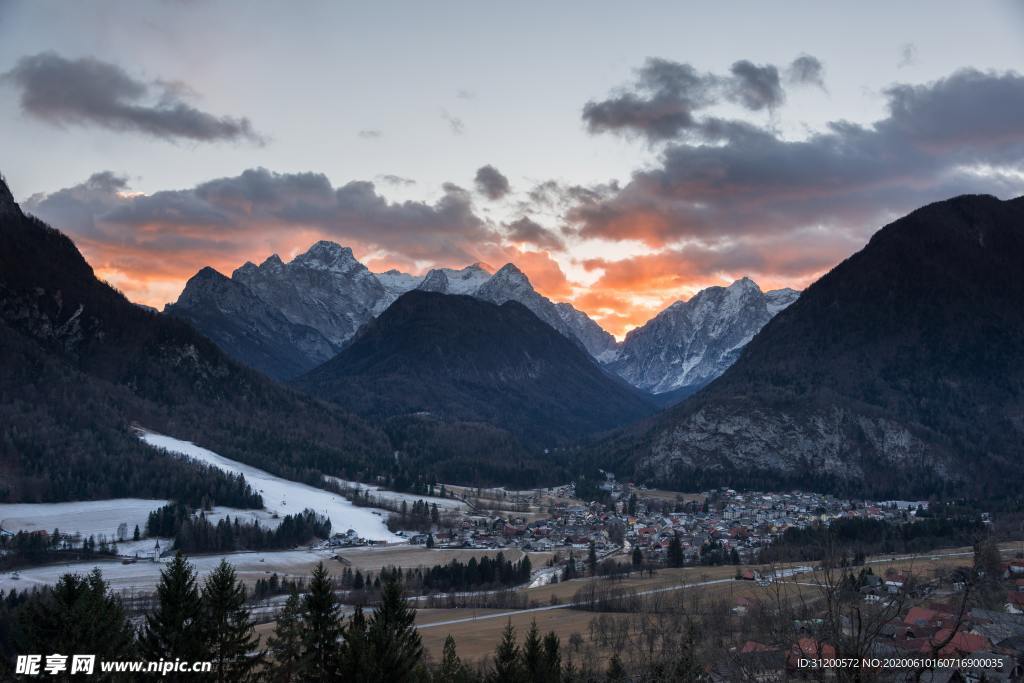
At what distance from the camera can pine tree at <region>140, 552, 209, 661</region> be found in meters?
38.9

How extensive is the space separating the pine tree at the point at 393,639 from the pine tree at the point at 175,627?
7.45 m

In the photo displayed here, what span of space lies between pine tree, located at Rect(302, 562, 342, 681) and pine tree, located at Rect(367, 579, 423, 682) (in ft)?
6.40

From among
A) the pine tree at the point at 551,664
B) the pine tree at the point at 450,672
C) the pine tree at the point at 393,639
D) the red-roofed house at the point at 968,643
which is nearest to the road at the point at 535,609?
the pine tree at the point at 450,672

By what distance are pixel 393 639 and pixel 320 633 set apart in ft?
13.0

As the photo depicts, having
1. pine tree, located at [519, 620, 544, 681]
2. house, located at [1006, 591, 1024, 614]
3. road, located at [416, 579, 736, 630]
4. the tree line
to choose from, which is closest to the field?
road, located at [416, 579, 736, 630]

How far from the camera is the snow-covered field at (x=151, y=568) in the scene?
13588 cm

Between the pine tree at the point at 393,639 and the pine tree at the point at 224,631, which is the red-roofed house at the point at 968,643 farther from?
the pine tree at the point at 224,631

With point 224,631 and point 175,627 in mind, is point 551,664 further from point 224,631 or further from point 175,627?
point 175,627

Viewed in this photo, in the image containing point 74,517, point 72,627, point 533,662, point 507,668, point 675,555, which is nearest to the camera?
point 72,627

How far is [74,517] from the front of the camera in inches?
7347

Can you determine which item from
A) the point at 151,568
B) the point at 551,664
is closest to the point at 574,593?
the point at 551,664

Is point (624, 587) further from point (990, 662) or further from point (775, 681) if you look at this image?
point (775, 681)

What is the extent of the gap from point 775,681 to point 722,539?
508 ft

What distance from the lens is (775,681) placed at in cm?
3341
